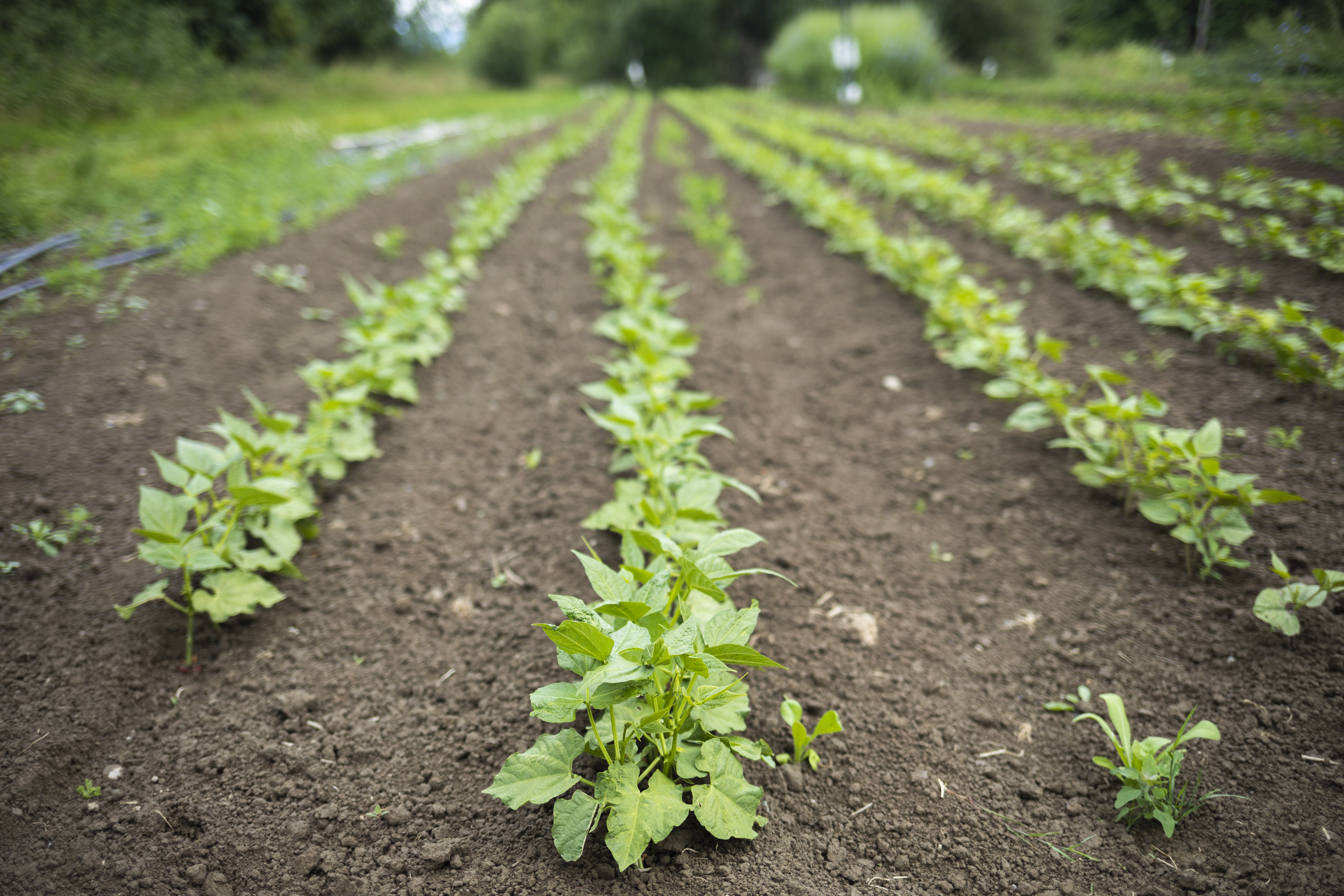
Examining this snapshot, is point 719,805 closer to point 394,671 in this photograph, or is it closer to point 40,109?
point 394,671

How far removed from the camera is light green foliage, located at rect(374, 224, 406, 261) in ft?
14.7

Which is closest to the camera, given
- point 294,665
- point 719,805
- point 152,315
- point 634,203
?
point 719,805

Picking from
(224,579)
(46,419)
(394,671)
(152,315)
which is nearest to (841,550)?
(394,671)

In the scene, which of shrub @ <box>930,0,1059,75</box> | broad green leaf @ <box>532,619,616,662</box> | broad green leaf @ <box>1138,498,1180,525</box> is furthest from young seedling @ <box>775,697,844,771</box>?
shrub @ <box>930,0,1059,75</box>

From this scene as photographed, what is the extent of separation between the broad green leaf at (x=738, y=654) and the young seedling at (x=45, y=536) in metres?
2.11

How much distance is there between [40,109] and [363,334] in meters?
5.86

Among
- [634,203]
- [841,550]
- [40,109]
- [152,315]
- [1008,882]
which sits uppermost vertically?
[40,109]

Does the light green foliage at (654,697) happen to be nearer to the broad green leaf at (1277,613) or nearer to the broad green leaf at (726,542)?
the broad green leaf at (726,542)

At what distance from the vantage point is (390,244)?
4.48 metres

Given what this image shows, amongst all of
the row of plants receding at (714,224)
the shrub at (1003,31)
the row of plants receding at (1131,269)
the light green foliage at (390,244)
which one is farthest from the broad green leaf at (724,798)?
the shrub at (1003,31)

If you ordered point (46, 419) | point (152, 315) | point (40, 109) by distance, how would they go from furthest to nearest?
1. point (40, 109)
2. point (152, 315)
3. point (46, 419)

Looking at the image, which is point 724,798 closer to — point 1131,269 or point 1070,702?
point 1070,702

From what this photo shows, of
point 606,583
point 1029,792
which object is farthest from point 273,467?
point 1029,792

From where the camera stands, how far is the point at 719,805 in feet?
3.84
